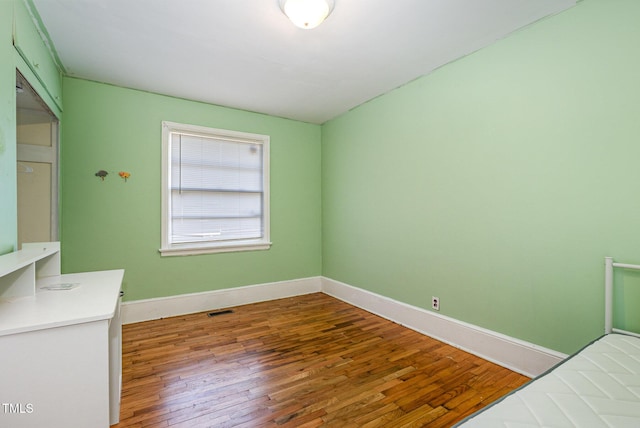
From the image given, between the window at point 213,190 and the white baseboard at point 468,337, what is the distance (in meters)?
1.71

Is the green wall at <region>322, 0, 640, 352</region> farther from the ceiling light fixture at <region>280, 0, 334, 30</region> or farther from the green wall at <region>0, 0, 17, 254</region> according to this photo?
the green wall at <region>0, 0, 17, 254</region>

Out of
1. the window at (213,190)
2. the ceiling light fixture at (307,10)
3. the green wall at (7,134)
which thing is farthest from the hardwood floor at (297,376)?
the ceiling light fixture at (307,10)

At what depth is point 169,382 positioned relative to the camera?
203 centimetres

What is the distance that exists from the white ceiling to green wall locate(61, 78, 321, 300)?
0.86ft

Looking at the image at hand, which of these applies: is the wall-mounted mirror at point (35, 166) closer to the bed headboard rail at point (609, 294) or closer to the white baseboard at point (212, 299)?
the white baseboard at point (212, 299)

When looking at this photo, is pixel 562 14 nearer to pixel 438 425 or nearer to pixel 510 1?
pixel 510 1

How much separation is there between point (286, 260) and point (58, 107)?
294 centimetres

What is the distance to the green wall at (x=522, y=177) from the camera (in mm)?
1736

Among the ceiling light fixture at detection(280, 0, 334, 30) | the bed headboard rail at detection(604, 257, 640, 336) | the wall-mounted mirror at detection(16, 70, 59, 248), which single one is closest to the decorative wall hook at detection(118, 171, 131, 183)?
the wall-mounted mirror at detection(16, 70, 59, 248)

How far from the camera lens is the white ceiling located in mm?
1913

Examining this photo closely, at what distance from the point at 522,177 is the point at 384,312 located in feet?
6.41

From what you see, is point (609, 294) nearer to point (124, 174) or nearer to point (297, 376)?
point (297, 376)

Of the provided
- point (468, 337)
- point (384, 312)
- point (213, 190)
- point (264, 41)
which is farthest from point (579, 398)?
point (213, 190)

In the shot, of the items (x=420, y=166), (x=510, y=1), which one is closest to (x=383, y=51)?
(x=510, y=1)
